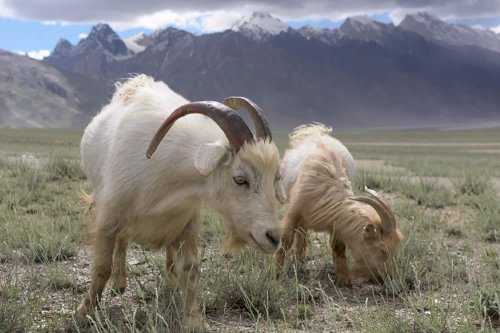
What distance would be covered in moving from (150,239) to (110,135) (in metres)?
1.03

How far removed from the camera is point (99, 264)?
16.2ft

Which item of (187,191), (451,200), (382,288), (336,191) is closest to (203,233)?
(336,191)

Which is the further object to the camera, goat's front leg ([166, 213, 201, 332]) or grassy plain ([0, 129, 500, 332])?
goat's front leg ([166, 213, 201, 332])

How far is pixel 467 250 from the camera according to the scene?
24.8ft

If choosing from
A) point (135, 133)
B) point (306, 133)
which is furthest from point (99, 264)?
point (306, 133)

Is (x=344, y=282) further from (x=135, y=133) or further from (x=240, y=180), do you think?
(x=135, y=133)

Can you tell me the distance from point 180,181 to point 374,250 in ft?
7.54

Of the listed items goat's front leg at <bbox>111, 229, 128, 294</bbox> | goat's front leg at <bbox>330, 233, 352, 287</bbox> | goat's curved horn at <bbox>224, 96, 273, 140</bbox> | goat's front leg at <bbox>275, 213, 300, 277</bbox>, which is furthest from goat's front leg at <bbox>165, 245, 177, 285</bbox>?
goat's front leg at <bbox>330, 233, 352, 287</bbox>

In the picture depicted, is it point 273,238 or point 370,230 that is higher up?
point 273,238

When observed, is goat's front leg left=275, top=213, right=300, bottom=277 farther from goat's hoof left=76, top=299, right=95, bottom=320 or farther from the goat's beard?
goat's hoof left=76, top=299, right=95, bottom=320

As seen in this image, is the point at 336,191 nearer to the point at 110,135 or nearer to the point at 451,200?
the point at 110,135

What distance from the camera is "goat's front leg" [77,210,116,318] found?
4902mm

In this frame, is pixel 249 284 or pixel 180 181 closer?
pixel 180 181

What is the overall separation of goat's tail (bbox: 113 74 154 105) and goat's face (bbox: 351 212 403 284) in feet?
8.61
